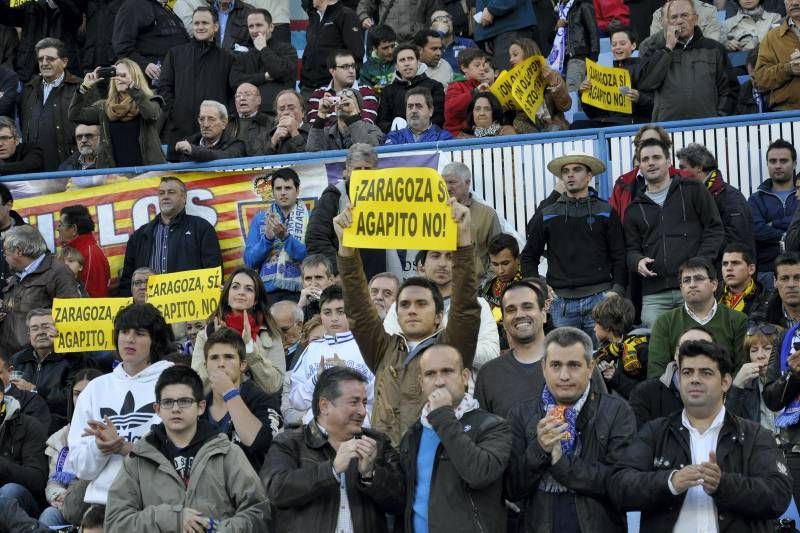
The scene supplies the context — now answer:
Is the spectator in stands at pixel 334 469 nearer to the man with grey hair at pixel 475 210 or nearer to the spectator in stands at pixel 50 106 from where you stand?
the man with grey hair at pixel 475 210

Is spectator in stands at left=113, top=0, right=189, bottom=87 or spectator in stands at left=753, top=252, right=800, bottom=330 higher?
spectator in stands at left=113, top=0, right=189, bottom=87

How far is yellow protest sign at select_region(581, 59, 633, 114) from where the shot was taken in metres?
15.4

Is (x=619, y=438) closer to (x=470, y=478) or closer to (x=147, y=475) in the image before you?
(x=470, y=478)

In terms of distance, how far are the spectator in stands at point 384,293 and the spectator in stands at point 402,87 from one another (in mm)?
4385

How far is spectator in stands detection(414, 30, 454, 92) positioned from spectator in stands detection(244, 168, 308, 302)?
3169 millimetres

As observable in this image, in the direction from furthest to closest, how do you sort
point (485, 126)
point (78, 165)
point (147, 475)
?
point (78, 165) → point (485, 126) → point (147, 475)

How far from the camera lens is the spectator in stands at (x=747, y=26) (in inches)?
685

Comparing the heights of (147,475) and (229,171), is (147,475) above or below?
below

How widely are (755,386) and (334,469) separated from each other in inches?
121

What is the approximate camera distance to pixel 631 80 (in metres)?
15.8

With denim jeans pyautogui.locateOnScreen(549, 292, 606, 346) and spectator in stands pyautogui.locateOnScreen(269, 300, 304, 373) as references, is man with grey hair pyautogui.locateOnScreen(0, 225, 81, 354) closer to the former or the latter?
spectator in stands pyautogui.locateOnScreen(269, 300, 304, 373)

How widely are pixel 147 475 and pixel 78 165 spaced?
26.3 ft

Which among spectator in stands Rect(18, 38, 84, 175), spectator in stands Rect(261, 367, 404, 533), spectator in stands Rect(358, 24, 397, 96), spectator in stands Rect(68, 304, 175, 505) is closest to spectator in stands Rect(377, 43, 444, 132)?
spectator in stands Rect(358, 24, 397, 96)

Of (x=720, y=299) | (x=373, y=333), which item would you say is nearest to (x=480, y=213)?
(x=720, y=299)
